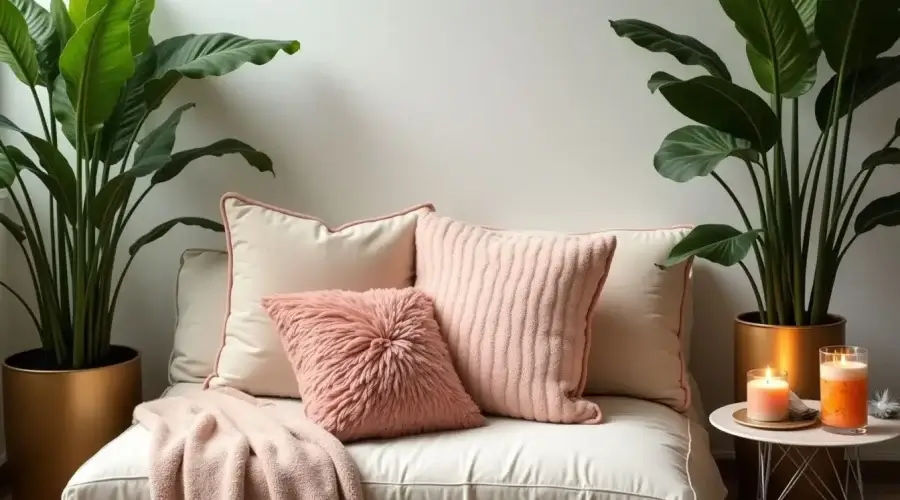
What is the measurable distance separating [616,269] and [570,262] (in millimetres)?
261

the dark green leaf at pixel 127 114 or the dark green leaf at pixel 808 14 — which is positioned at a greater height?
the dark green leaf at pixel 808 14

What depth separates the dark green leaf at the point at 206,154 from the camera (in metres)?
2.36

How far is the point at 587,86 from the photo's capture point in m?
2.49

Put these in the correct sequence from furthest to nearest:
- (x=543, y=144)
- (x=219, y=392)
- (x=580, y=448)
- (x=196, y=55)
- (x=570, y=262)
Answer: (x=543, y=144) → (x=196, y=55) → (x=219, y=392) → (x=570, y=262) → (x=580, y=448)

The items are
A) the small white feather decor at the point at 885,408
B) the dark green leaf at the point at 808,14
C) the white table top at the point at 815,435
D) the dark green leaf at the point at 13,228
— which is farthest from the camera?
the dark green leaf at the point at 13,228

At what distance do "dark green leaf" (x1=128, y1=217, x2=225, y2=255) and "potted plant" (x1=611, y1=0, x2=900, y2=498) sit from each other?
1.12m

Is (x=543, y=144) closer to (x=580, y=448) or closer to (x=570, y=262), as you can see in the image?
(x=570, y=262)

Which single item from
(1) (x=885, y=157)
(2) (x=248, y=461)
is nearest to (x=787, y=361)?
(1) (x=885, y=157)

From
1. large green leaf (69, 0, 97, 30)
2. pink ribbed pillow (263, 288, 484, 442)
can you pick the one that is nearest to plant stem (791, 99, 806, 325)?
pink ribbed pillow (263, 288, 484, 442)

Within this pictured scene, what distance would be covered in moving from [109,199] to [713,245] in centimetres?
137

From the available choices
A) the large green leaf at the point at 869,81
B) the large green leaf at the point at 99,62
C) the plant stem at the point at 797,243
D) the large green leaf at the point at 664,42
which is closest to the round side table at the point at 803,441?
the plant stem at the point at 797,243

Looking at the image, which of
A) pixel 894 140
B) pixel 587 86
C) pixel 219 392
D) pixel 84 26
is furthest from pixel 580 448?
pixel 84 26

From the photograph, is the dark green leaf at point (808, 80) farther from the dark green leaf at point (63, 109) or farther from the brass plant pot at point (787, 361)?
the dark green leaf at point (63, 109)

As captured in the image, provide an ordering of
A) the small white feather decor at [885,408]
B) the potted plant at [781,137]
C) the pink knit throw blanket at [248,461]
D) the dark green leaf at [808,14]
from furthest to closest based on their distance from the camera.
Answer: the dark green leaf at [808,14], the potted plant at [781,137], the small white feather decor at [885,408], the pink knit throw blanket at [248,461]
